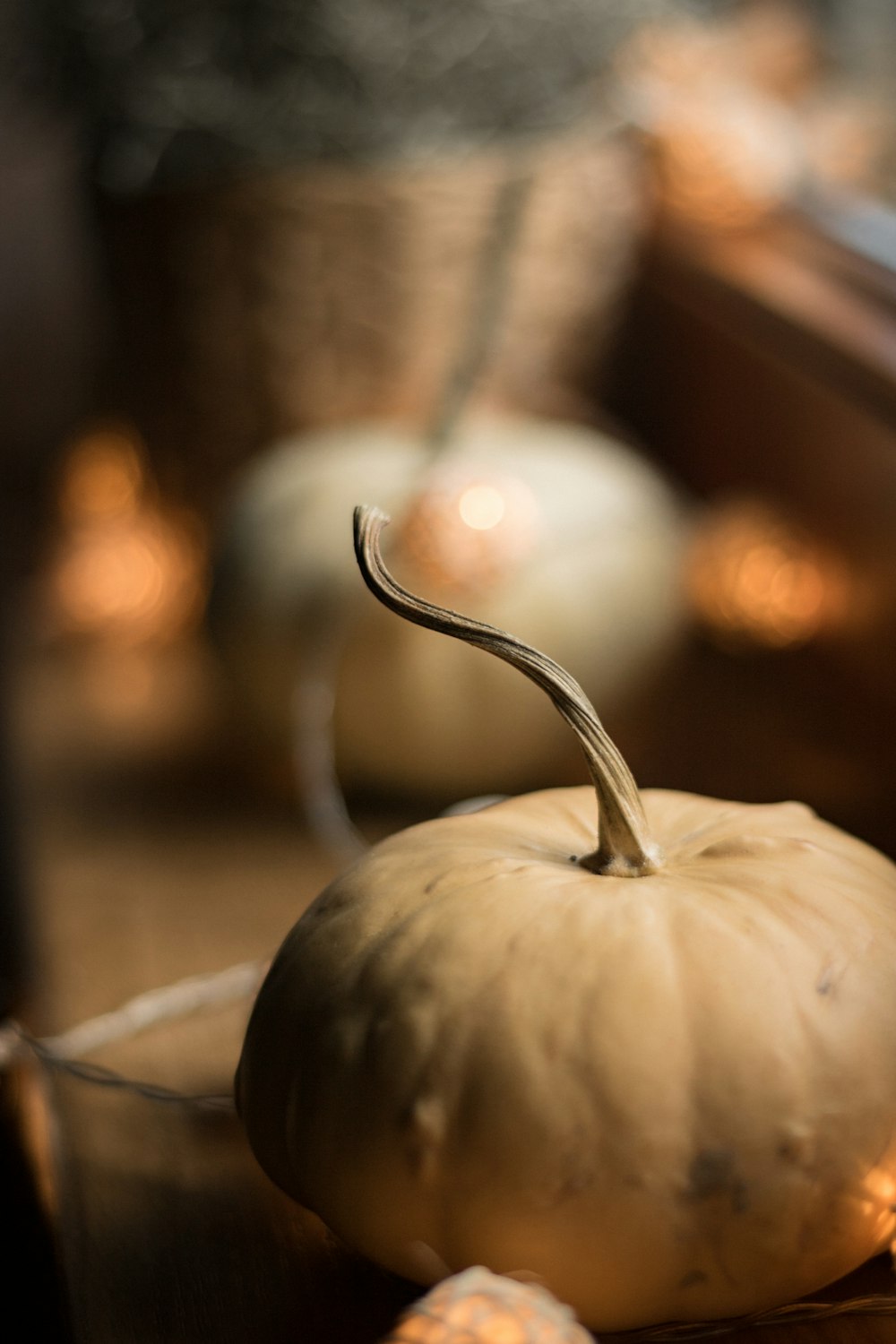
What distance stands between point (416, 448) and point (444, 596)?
0.12 metres

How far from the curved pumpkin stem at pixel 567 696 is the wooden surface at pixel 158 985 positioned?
0.13 m

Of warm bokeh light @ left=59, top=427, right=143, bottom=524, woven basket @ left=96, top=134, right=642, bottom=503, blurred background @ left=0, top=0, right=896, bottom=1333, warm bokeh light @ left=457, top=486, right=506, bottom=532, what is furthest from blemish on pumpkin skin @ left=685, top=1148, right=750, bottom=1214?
warm bokeh light @ left=59, top=427, right=143, bottom=524

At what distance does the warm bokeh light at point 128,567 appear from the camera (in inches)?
37.4

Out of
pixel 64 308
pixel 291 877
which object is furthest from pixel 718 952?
pixel 64 308

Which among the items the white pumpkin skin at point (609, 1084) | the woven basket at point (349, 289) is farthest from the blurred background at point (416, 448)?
the white pumpkin skin at point (609, 1084)

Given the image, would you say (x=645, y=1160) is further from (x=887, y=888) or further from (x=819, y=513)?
(x=819, y=513)

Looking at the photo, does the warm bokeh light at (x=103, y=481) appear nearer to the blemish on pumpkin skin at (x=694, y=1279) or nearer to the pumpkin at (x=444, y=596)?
the pumpkin at (x=444, y=596)

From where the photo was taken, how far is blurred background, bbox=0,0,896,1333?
699 millimetres

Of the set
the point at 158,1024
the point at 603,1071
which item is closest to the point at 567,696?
the point at 603,1071

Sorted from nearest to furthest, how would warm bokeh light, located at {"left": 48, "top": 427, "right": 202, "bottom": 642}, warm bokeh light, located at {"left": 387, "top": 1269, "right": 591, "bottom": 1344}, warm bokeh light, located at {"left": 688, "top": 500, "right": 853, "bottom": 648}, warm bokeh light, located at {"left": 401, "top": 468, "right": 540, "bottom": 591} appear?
warm bokeh light, located at {"left": 387, "top": 1269, "right": 591, "bottom": 1344} → warm bokeh light, located at {"left": 401, "top": 468, "right": 540, "bottom": 591} → warm bokeh light, located at {"left": 688, "top": 500, "right": 853, "bottom": 648} → warm bokeh light, located at {"left": 48, "top": 427, "right": 202, "bottom": 642}

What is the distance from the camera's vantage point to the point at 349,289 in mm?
863

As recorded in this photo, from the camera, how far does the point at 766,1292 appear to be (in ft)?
1.05

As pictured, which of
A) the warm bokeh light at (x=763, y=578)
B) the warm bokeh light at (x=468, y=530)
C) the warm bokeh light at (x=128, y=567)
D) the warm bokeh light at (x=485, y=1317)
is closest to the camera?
the warm bokeh light at (x=485, y=1317)

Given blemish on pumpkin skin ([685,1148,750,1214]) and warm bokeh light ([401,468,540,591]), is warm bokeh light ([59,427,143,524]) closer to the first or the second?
warm bokeh light ([401,468,540,591])
